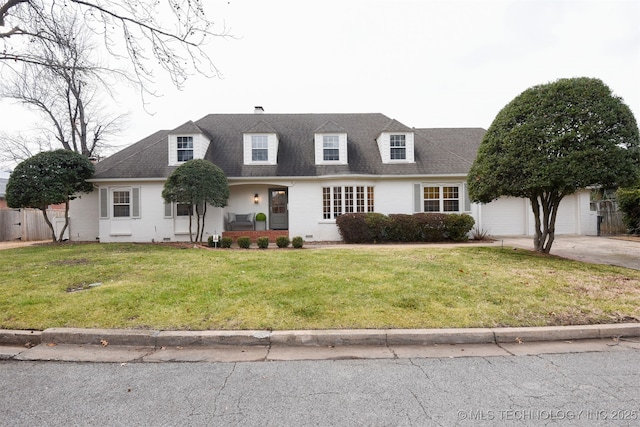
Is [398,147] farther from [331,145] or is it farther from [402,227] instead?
[402,227]

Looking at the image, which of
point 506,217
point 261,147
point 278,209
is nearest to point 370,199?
point 278,209

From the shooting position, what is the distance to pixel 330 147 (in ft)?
51.2

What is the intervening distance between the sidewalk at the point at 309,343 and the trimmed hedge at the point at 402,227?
9.59 meters

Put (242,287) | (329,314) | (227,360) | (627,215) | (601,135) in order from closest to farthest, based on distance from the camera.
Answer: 1. (227,360)
2. (329,314)
3. (242,287)
4. (601,135)
5. (627,215)

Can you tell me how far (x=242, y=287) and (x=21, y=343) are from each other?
2913 millimetres

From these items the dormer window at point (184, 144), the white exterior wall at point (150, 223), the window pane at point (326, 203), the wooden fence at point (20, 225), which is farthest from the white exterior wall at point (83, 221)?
the window pane at point (326, 203)

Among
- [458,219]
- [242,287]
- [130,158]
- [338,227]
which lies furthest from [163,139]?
→ [458,219]

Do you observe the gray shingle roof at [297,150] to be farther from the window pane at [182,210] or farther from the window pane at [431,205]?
the window pane at [182,210]

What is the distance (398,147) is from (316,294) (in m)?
12.0

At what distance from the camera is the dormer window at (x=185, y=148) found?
50.2ft

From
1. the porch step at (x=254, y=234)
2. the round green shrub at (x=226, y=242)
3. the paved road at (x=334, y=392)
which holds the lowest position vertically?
the paved road at (x=334, y=392)

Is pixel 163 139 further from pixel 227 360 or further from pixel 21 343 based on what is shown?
pixel 227 360

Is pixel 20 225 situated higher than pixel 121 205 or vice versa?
pixel 121 205

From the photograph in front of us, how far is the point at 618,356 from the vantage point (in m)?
3.53
